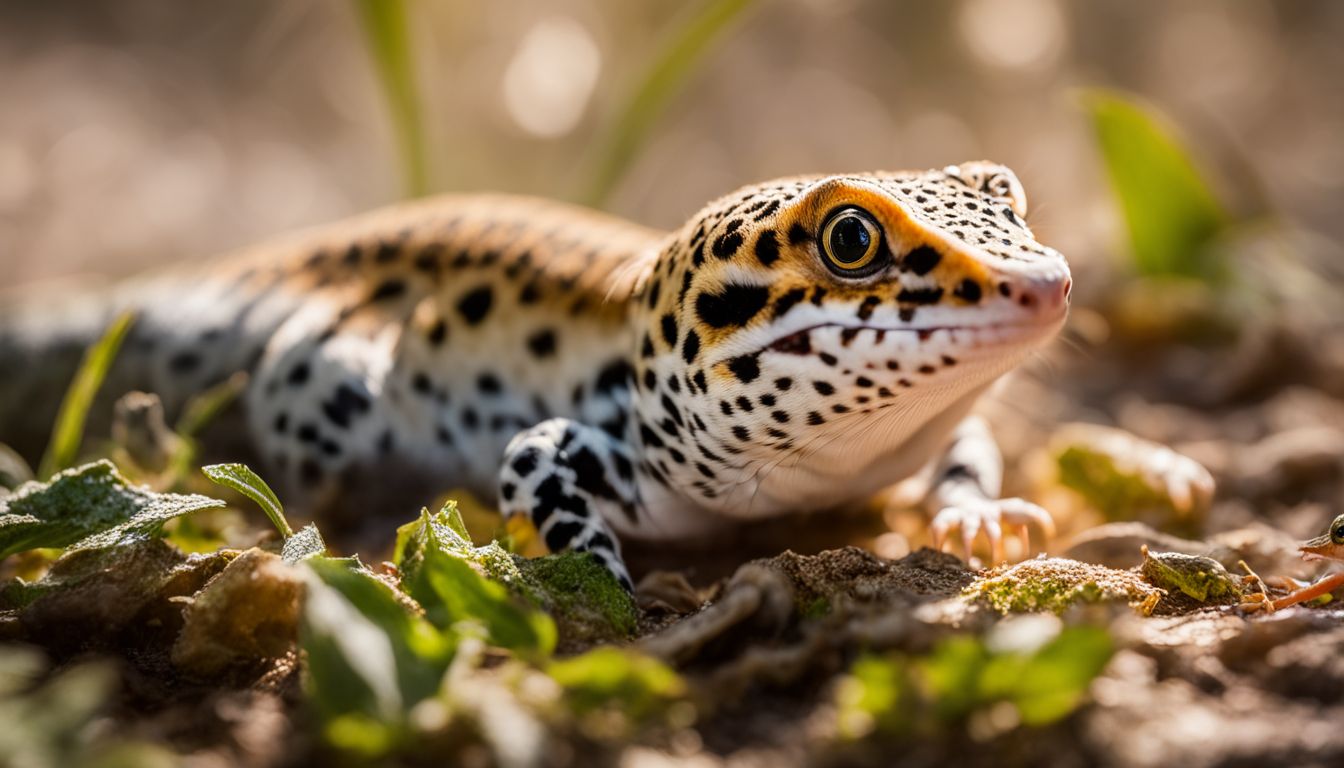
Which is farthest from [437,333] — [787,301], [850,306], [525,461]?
[850,306]

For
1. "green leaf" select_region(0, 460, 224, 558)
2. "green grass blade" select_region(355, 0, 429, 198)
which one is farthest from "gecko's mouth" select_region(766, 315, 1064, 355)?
"green grass blade" select_region(355, 0, 429, 198)

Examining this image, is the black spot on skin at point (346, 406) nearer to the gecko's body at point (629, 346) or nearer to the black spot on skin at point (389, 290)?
the gecko's body at point (629, 346)

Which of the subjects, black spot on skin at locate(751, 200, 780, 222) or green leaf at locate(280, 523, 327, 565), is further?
black spot on skin at locate(751, 200, 780, 222)

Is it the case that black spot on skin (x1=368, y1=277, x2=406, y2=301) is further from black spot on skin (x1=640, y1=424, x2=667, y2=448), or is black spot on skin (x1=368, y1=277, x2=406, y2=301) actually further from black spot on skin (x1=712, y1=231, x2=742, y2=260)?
black spot on skin (x1=712, y1=231, x2=742, y2=260)

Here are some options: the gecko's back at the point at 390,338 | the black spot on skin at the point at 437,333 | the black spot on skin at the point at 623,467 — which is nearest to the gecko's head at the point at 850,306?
the black spot on skin at the point at 623,467

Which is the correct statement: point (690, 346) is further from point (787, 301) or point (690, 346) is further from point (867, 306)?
point (867, 306)

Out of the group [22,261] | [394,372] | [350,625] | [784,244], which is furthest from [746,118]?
[350,625]
